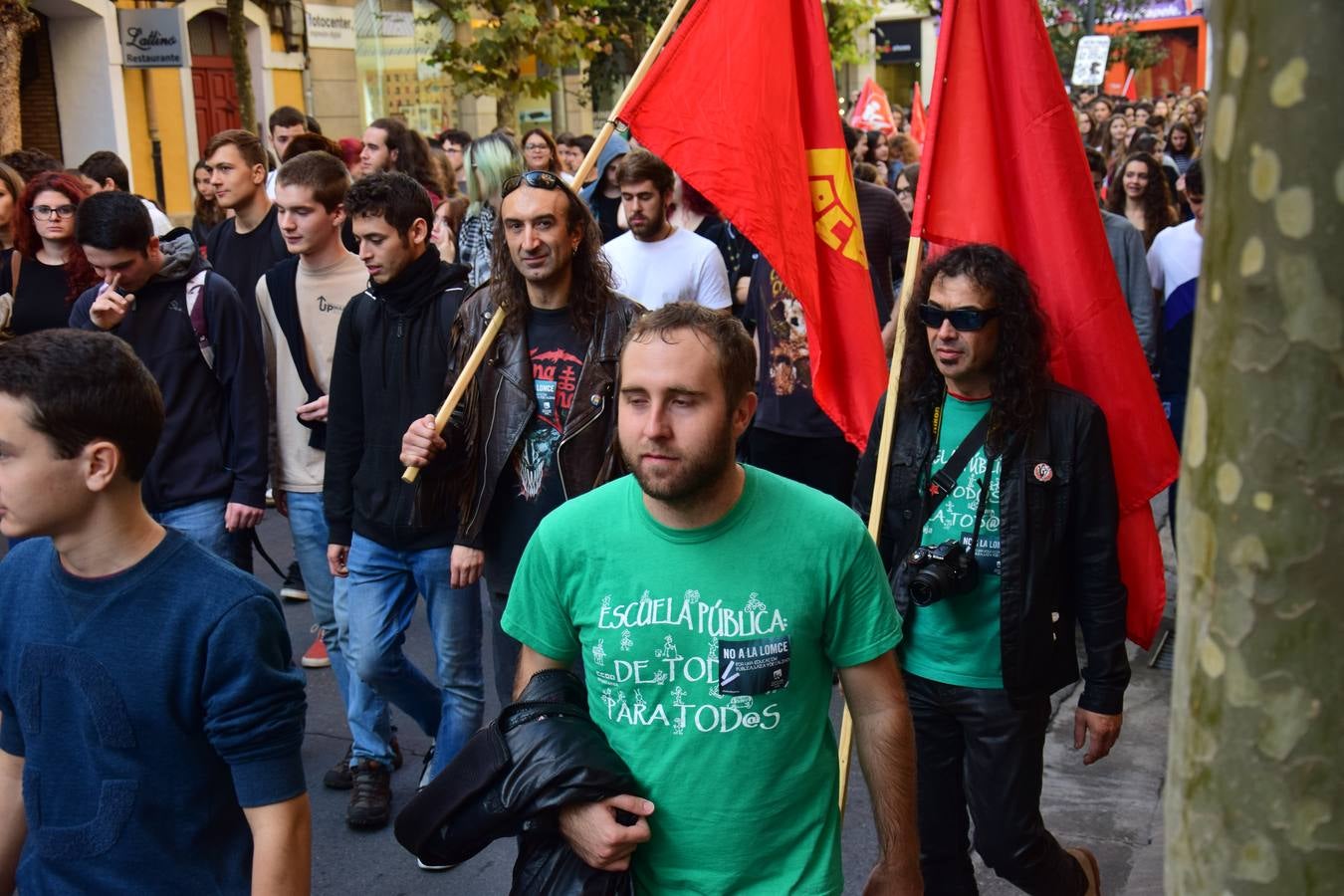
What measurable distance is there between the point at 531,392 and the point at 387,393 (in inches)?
23.9

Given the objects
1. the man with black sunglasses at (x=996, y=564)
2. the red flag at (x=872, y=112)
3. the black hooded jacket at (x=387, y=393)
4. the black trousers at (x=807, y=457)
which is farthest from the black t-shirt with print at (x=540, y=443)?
the red flag at (x=872, y=112)

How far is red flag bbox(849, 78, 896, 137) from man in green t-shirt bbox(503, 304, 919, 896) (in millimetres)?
19411

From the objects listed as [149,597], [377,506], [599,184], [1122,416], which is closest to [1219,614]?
[149,597]

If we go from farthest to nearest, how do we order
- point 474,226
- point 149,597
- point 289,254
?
point 474,226
point 289,254
point 149,597

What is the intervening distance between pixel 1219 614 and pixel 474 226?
264 inches

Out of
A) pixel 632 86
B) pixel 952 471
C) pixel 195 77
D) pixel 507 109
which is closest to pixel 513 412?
pixel 632 86

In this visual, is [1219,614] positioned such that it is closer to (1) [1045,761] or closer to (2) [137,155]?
(1) [1045,761]

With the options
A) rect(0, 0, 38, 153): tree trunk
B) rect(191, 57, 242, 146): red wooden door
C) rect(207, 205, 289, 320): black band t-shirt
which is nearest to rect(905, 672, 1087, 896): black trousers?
rect(207, 205, 289, 320): black band t-shirt

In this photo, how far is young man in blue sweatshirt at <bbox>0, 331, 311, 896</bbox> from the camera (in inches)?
91.4

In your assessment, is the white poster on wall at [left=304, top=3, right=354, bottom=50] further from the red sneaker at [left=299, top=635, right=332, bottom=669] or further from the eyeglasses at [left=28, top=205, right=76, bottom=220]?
the red sneaker at [left=299, top=635, right=332, bottom=669]

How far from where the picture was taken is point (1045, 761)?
17.2 ft

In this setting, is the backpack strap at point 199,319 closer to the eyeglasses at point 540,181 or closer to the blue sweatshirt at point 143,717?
the eyeglasses at point 540,181

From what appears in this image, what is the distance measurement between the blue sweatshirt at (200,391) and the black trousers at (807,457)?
206 centimetres

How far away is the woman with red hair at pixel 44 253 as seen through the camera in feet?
20.3
